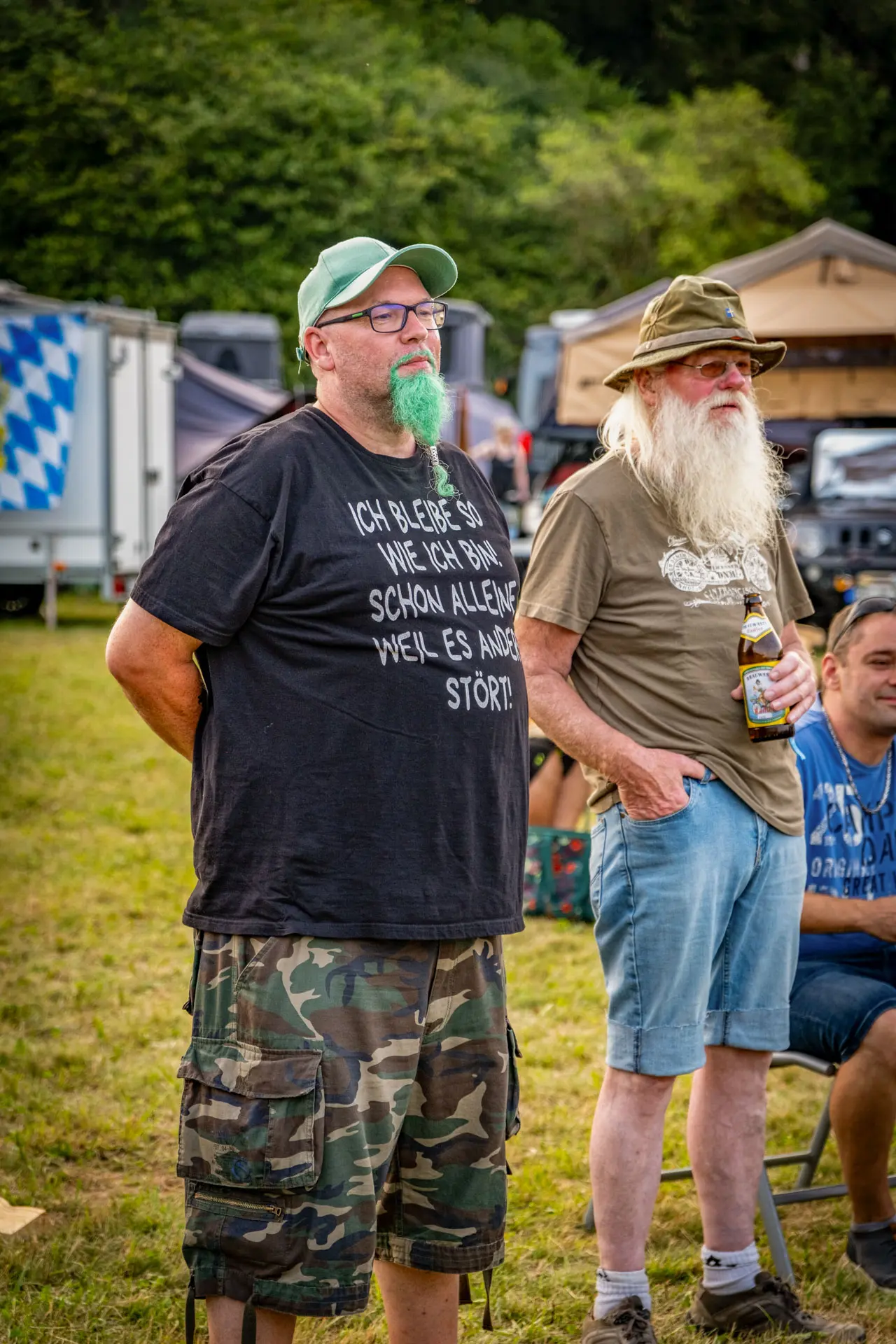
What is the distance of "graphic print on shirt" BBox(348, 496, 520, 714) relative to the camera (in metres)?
2.19

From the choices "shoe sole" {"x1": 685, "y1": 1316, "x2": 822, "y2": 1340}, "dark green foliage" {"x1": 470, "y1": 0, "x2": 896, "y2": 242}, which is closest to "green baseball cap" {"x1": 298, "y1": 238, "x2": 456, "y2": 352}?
"shoe sole" {"x1": 685, "y1": 1316, "x2": 822, "y2": 1340}

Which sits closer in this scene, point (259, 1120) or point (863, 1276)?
point (259, 1120)

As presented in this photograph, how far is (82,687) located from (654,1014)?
29.3 feet

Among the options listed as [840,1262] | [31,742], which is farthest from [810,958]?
[31,742]

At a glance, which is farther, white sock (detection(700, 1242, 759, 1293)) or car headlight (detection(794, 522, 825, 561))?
car headlight (detection(794, 522, 825, 561))

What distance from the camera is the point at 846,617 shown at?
11.4 ft

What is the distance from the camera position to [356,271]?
230cm

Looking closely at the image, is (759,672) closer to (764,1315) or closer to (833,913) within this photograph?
(833,913)

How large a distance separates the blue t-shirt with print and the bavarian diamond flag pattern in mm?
11624

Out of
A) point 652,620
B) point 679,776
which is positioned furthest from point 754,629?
point 679,776

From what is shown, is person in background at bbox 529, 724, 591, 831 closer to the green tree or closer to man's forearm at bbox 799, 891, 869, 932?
man's forearm at bbox 799, 891, 869, 932

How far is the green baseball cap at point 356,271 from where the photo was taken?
2260 millimetres

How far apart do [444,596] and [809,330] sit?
11.0m

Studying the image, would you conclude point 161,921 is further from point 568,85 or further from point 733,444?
point 568,85
